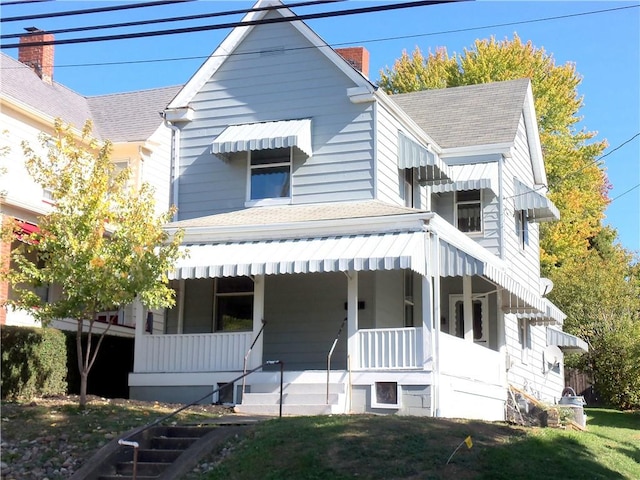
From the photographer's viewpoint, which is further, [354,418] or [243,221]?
[243,221]

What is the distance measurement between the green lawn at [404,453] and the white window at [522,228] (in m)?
13.0

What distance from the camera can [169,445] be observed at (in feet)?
A: 46.0

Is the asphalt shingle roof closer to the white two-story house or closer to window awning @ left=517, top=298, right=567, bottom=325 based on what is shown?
the white two-story house

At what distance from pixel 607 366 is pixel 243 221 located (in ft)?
61.4

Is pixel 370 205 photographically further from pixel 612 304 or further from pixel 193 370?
pixel 612 304

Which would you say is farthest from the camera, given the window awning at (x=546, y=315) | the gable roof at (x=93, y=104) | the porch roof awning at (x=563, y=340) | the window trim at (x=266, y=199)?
the porch roof awning at (x=563, y=340)

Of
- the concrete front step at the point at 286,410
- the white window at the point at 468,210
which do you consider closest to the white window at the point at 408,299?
the white window at the point at 468,210

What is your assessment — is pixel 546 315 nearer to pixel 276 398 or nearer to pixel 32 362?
pixel 276 398

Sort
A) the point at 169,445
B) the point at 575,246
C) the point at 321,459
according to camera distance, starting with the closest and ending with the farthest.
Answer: the point at 321,459 → the point at 169,445 → the point at 575,246

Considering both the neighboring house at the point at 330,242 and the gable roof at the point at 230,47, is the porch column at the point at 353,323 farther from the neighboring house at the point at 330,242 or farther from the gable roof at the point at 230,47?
the gable roof at the point at 230,47

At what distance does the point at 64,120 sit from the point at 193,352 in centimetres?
1250

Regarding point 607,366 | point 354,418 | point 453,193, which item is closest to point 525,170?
point 453,193

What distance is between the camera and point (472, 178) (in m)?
23.8

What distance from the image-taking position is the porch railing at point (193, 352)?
Answer: 18922 millimetres
